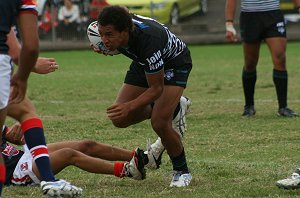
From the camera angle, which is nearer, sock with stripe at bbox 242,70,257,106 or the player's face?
→ the player's face

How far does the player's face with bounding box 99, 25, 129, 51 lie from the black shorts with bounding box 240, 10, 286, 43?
467 cm

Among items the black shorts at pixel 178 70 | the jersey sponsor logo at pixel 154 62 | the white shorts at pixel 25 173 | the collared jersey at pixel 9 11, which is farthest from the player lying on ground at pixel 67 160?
the collared jersey at pixel 9 11

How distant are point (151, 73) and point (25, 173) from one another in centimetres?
125

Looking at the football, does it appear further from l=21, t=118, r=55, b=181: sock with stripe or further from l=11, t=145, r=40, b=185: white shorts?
l=21, t=118, r=55, b=181: sock with stripe

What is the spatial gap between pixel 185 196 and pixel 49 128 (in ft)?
13.9

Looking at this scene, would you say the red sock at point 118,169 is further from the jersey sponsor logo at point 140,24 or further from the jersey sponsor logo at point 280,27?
the jersey sponsor logo at point 280,27

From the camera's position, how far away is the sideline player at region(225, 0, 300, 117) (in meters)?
11.4

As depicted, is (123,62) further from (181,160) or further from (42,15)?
(181,160)

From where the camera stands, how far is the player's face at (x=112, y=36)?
6.99 m

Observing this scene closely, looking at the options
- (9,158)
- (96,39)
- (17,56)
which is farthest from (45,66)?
(96,39)

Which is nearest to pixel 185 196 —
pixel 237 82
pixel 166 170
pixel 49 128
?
pixel 166 170

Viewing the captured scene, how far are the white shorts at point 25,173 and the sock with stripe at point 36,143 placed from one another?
0.60 meters

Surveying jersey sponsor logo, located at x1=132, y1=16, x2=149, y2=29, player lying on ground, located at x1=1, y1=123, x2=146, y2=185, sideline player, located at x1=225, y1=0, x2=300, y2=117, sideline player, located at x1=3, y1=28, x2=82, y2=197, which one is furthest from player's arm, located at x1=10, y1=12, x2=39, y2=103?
sideline player, located at x1=225, y1=0, x2=300, y2=117

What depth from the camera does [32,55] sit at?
19.4 feet
